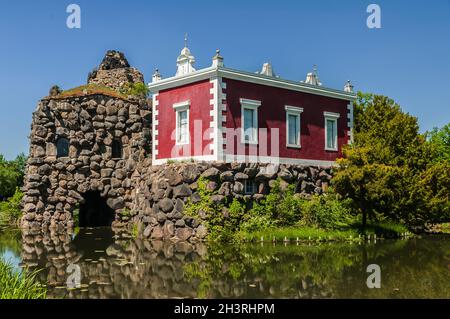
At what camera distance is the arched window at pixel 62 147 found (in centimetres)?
2658

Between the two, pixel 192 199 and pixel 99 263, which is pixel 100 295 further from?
pixel 192 199

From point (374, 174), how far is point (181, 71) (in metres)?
9.19

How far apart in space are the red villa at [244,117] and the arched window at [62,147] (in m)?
5.24

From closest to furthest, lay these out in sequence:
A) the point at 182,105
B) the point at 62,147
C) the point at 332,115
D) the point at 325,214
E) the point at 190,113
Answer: the point at 325,214, the point at 190,113, the point at 182,105, the point at 332,115, the point at 62,147

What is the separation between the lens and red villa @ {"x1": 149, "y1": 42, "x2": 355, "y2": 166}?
21.0 metres

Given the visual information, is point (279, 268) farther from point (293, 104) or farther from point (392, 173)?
point (293, 104)

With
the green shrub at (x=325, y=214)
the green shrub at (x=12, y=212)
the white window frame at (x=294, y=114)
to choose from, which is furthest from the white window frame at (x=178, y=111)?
the green shrub at (x=12, y=212)

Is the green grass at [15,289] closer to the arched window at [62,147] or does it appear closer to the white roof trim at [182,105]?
the white roof trim at [182,105]

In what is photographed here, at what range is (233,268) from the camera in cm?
1302

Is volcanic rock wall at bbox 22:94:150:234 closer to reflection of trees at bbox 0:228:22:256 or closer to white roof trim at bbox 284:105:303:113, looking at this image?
reflection of trees at bbox 0:228:22:256

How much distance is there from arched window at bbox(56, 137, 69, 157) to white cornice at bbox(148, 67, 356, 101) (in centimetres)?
564

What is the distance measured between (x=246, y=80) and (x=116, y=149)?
340 inches

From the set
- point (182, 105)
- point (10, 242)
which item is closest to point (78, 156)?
point (10, 242)

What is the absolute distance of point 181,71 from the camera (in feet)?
76.7
